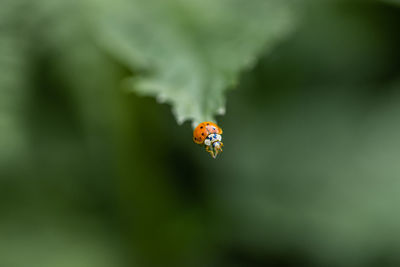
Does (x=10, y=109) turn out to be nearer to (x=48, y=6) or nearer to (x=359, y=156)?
(x=48, y=6)

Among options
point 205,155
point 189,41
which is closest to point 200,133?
point 189,41

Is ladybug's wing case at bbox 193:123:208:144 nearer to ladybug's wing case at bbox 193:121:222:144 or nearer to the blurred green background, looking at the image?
ladybug's wing case at bbox 193:121:222:144

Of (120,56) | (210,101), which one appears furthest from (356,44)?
(210,101)

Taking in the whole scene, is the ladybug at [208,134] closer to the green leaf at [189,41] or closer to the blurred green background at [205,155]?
the green leaf at [189,41]

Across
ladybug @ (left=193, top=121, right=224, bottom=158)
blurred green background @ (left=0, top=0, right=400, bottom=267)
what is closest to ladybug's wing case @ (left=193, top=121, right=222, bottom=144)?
ladybug @ (left=193, top=121, right=224, bottom=158)

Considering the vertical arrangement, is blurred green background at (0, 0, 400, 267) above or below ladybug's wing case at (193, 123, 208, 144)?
above
